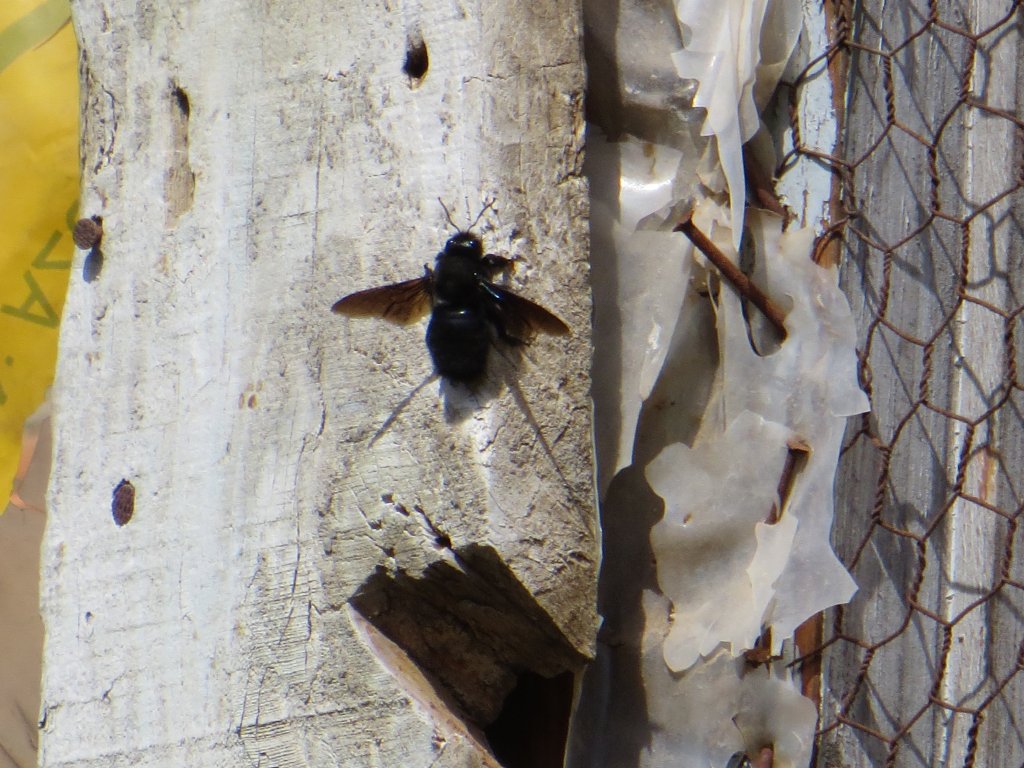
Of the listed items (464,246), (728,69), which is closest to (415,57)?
(464,246)

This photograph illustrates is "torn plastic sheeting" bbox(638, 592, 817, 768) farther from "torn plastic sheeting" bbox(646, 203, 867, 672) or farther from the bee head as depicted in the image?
the bee head

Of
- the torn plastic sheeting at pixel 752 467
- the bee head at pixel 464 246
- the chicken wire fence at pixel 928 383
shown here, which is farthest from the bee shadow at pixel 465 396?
the chicken wire fence at pixel 928 383

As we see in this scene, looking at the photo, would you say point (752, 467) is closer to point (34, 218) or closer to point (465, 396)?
point (465, 396)

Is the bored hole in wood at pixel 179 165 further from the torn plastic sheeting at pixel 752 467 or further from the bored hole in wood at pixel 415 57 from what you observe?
the torn plastic sheeting at pixel 752 467

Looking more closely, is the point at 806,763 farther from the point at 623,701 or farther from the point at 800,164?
the point at 800,164

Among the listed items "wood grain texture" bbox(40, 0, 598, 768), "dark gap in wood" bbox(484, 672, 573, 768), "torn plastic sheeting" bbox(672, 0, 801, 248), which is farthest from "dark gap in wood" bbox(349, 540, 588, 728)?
"torn plastic sheeting" bbox(672, 0, 801, 248)
